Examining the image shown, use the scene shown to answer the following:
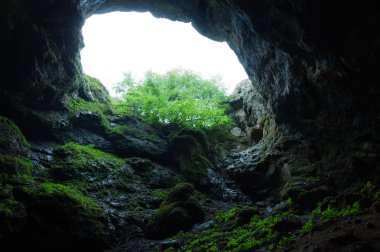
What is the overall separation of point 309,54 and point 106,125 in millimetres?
12734

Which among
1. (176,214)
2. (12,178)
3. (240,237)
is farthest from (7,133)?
(240,237)

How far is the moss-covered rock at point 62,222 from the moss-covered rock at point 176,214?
206 cm

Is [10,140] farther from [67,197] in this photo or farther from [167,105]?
[167,105]

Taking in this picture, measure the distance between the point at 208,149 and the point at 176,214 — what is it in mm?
7540

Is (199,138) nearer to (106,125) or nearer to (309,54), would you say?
(106,125)

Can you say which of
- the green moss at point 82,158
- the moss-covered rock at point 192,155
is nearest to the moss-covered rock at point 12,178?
the green moss at point 82,158

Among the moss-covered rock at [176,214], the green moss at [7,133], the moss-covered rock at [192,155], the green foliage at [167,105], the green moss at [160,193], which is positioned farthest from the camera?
the green foliage at [167,105]

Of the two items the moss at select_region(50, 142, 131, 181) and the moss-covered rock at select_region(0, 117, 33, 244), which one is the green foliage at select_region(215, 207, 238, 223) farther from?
the moss-covered rock at select_region(0, 117, 33, 244)

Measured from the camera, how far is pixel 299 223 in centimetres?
901

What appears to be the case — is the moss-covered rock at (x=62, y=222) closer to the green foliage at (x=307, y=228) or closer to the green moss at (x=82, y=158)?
the green moss at (x=82, y=158)

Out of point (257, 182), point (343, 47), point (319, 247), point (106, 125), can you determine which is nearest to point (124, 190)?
point (106, 125)

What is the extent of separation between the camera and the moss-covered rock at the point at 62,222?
31.7ft

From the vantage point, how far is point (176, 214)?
12.4m

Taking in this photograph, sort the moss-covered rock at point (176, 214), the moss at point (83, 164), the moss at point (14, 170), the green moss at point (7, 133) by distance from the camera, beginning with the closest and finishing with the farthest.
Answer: the moss at point (14, 170), the moss-covered rock at point (176, 214), the green moss at point (7, 133), the moss at point (83, 164)
